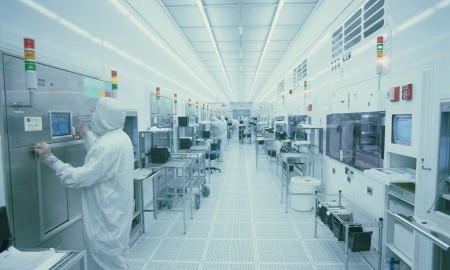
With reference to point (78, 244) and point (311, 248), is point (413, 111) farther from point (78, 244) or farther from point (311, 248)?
point (78, 244)

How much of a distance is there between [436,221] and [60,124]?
280cm

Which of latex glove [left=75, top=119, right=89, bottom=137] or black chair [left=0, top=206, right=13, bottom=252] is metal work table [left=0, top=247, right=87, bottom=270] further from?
latex glove [left=75, top=119, right=89, bottom=137]

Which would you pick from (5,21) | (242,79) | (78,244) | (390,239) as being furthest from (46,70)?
(242,79)

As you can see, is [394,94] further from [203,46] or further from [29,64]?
[203,46]

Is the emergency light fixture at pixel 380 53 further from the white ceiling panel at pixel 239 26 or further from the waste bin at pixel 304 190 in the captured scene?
the white ceiling panel at pixel 239 26

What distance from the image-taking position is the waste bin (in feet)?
13.1

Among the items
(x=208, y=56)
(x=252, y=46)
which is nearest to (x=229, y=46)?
(x=252, y=46)

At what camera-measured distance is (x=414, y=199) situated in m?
1.98

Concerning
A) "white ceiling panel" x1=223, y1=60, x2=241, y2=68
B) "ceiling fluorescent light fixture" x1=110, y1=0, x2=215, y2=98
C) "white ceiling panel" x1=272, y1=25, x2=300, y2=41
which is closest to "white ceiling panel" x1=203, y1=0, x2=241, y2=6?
"ceiling fluorescent light fixture" x1=110, y1=0, x2=215, y2=98

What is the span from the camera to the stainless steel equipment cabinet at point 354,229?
2.38 m

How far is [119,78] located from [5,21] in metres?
1.57

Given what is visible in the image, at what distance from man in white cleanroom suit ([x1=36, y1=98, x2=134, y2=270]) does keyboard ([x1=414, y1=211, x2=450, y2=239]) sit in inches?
82.8

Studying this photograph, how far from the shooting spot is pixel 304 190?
405 cm

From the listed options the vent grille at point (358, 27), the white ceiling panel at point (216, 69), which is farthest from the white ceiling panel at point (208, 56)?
the vent grille at point (358, 27)
